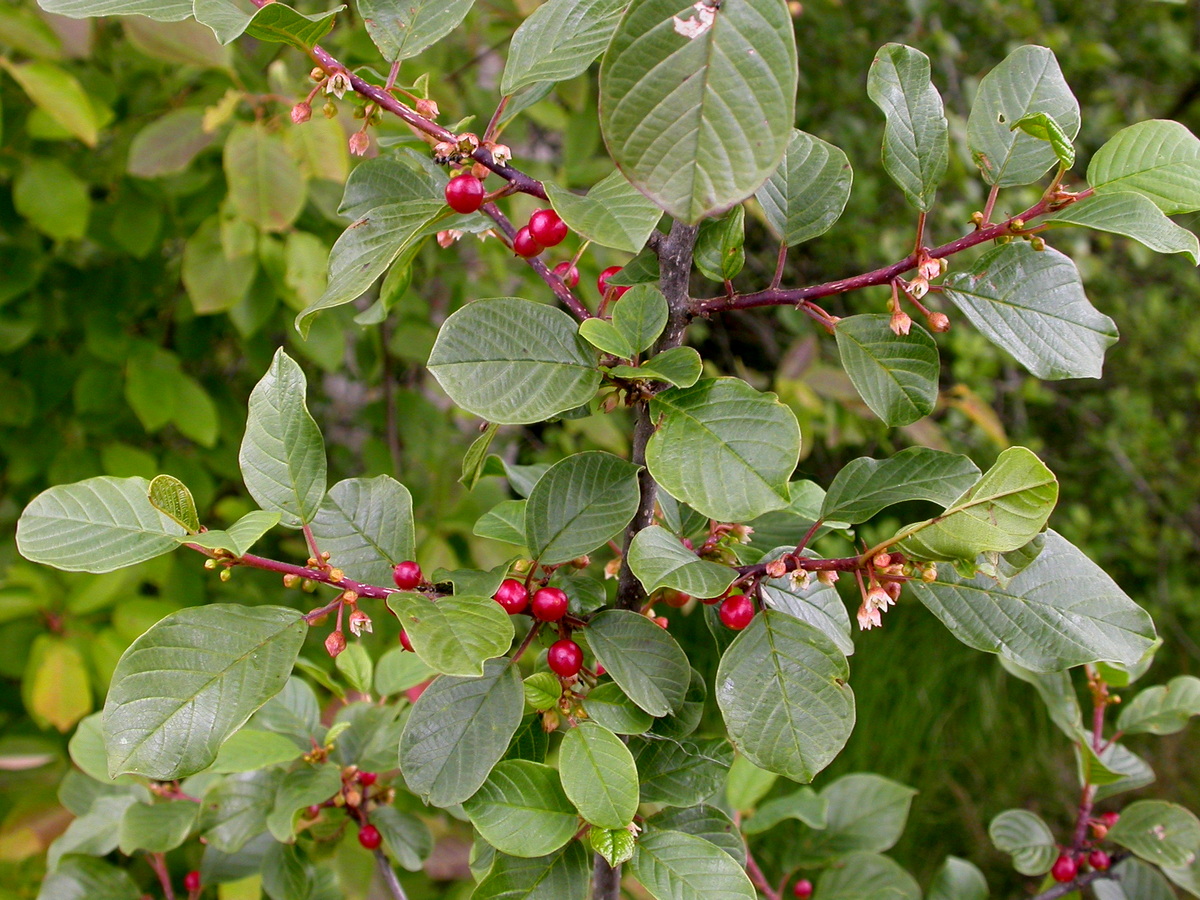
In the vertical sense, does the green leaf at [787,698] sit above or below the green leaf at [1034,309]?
below

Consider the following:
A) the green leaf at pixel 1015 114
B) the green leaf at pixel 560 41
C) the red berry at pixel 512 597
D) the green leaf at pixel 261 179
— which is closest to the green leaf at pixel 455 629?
the red berry at pixel 512 597

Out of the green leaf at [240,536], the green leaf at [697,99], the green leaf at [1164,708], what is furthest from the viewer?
the green leaf at [1164,708]

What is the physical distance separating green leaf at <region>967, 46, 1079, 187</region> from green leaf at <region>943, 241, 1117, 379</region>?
2.2 inches

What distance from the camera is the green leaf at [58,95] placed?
3.92ft

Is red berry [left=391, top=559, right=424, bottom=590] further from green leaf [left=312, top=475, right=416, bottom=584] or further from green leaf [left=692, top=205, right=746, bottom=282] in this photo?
green leaf [left=692, top=205, right=746, bottom=282]

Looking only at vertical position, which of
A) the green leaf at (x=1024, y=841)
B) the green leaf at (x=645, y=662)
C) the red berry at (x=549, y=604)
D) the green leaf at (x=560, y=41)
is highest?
the green leaf at (x=560, y=41)

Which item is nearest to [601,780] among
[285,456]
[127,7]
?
[285,456]

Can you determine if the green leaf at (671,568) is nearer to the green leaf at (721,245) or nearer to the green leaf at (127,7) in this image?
the green leaf at (721,245)

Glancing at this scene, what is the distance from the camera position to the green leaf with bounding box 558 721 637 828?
0.51 meters

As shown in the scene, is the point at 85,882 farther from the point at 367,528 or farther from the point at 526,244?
the point at 526,244

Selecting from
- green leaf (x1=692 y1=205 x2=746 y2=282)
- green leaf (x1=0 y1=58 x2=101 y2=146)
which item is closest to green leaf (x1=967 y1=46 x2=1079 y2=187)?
green leaf (x1=692 y1=205 x2=746 y2=282)

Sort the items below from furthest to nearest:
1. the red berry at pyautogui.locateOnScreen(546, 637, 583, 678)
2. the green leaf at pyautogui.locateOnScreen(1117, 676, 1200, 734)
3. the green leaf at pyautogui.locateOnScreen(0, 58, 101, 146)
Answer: the green leaf at pyautogui.locateOnScreen(0, 58, 101, 146), the green leaf at pyautogui.locateOnScreen(1117, 676, 1200, 734), the red berry at pyautogui.locateOnScreen(546, 637, 583, 678)

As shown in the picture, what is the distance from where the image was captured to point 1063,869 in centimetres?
86

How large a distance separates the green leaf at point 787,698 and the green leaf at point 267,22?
398 millimetres
